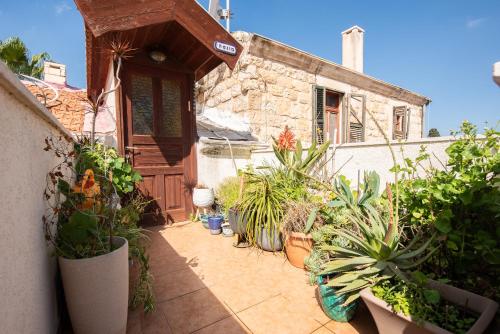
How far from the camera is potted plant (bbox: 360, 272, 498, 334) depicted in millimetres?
1223

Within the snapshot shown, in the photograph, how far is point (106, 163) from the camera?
121 inches

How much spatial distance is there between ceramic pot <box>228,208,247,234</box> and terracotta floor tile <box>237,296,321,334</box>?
3.72 feet

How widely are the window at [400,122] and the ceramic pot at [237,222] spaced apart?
727 centimetres

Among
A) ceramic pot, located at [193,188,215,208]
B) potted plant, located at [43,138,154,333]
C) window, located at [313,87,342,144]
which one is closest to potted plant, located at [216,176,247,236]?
ceramic pot, located at [193,188,215,208]

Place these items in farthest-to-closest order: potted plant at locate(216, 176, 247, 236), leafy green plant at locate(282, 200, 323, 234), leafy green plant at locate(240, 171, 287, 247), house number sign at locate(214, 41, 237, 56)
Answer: house number sign at locate(214, 41, 237, 56), potted plant at locate(216, 176, 247, 236), leafy green plant at locate(240, 171, 287, 247), leafy green plant at locate(282, 200, 323, 234)

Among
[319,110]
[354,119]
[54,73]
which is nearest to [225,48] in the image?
[319,110]

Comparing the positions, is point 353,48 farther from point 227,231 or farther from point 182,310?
point 182,310

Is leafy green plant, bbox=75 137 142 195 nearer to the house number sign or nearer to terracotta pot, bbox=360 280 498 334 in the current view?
the house number sign

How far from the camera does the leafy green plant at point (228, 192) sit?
3818mm

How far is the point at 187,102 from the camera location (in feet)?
14.1

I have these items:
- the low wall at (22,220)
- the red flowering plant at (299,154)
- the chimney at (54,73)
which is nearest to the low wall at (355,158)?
the red flowering plant at (299,154)

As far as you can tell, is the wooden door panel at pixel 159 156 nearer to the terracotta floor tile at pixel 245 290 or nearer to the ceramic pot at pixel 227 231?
the ceramic pot at pixel 227 231

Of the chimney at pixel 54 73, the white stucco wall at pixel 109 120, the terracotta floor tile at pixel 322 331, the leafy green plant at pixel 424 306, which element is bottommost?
the terracotta floor tile at pixel 322 331

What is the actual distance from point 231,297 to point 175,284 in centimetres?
59
